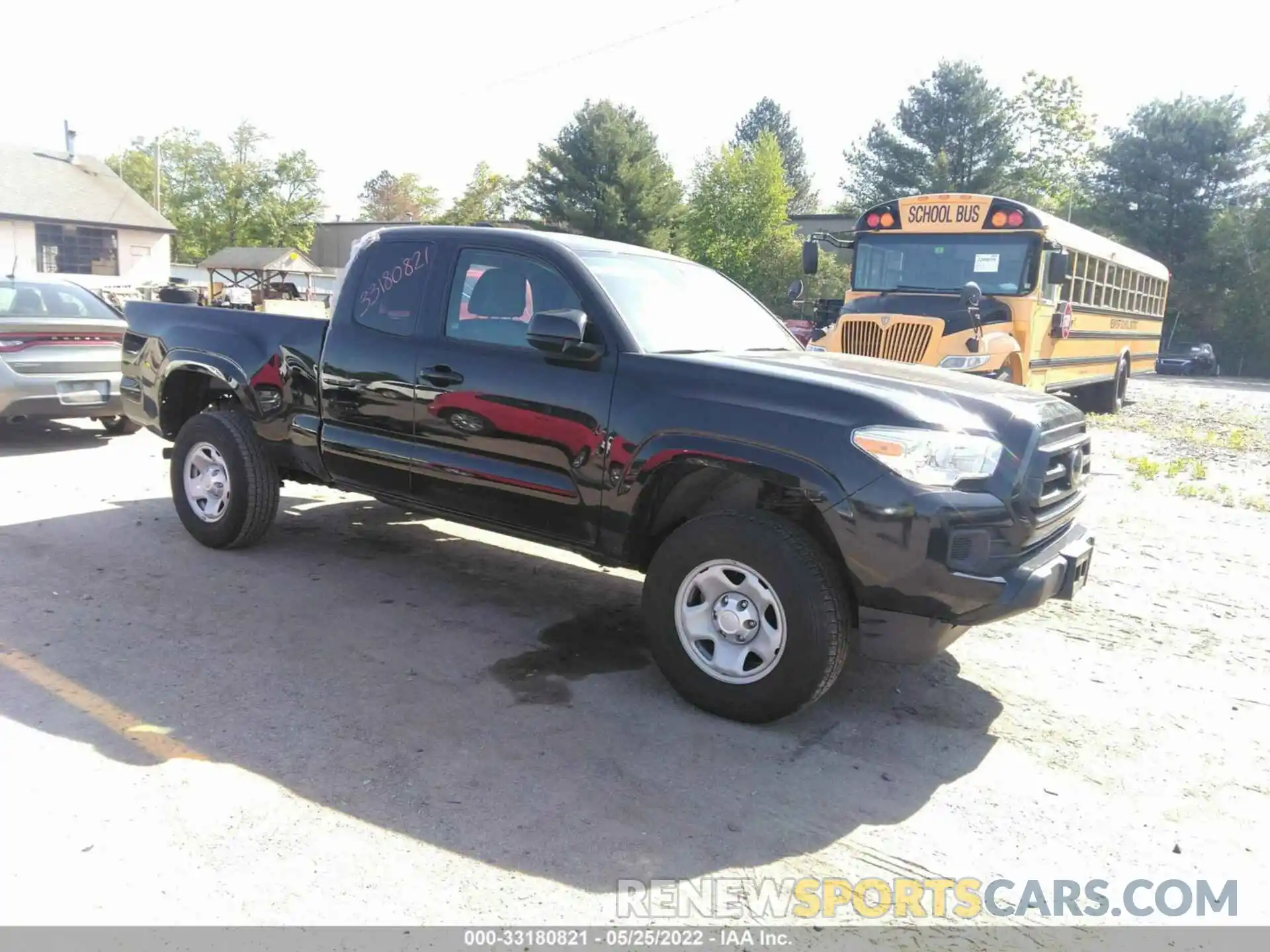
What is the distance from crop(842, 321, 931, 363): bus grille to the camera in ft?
34.8

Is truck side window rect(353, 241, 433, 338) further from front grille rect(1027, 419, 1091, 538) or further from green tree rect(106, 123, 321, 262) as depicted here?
green tree rect(106, 123, 321, 262)

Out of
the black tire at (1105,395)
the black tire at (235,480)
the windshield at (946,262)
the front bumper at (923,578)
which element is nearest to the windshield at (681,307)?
the front bumper at (923,578)

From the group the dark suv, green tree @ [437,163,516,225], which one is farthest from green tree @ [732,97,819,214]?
the dark suv

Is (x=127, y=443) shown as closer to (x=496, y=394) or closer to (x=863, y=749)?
(x=496, y=394)

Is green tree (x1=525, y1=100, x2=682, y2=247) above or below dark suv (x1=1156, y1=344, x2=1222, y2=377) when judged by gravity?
above

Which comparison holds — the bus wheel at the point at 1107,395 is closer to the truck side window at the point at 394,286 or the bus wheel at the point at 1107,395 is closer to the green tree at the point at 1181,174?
the truck side window at the point at 394,286

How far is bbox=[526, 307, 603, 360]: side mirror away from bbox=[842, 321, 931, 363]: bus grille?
6.78m

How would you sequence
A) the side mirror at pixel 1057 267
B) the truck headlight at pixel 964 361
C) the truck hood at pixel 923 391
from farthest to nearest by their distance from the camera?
the side mirror at pixel 1057 267, the truck headlight at pixel 964 361, the truck hood at pixel 923 391

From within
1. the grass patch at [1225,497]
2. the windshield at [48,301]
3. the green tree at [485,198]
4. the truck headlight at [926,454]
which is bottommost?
the grass patch at [1225,497]

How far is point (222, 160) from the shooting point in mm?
61562

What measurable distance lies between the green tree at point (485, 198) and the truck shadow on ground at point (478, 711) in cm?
5028

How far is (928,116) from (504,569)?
52.2m

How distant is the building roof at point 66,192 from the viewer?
38.4 metres

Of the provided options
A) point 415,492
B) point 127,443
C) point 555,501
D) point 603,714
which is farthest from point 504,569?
point 127,443
